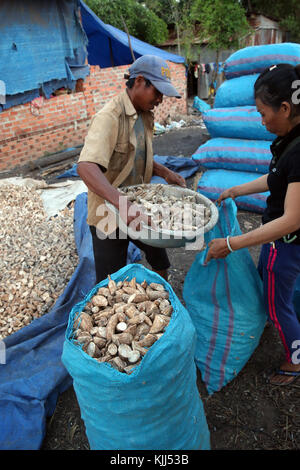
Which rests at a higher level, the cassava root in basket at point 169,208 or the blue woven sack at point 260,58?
the blue woven sack at point 260,58

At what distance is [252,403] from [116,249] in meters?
1.25

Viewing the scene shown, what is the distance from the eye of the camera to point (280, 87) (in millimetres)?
1409

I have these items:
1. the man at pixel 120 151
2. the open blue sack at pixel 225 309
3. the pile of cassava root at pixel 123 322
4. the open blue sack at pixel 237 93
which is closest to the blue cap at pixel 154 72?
the man at pixel 120 151

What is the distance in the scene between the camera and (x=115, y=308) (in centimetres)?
141

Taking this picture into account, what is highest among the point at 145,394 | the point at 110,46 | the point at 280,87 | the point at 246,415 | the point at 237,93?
the point at 110,46

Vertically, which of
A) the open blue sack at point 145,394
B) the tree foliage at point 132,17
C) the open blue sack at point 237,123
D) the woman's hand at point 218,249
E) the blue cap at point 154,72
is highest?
the tree foliage at point 132,17

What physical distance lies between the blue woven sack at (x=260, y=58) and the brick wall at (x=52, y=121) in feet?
13.4

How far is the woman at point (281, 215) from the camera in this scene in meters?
1.43

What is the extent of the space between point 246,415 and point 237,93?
346 centimetres

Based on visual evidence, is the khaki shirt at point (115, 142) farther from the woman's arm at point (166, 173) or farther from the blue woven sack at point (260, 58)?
the blue woven sack at point (260, 58)

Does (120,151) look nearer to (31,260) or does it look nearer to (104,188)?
(104,188)

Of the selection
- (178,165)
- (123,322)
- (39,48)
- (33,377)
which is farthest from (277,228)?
(39,48)
